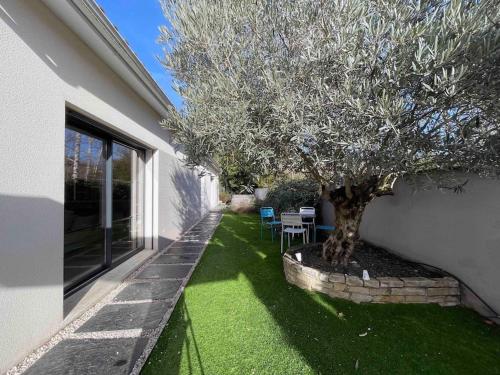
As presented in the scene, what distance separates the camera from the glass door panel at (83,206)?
13.4 ft

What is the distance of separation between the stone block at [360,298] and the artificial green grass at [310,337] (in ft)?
0.34

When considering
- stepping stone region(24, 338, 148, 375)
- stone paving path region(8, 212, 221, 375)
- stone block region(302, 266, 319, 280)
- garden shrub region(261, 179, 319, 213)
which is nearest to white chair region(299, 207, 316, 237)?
garden shrub region(261, 179, 319, 213)

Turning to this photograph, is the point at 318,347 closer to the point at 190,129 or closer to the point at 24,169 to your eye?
the point at 190,129

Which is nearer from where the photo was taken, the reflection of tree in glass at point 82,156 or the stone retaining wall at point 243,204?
the reflection of tree in glass at point 82,156

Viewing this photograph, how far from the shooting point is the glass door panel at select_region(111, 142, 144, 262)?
5602 mm

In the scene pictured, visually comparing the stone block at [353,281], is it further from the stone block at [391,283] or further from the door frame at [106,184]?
the door frame at [106,184]

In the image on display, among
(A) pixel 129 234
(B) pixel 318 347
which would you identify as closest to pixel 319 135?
(B) pixel 318 347

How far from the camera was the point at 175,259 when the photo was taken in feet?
21.5

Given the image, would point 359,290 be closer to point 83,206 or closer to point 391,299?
point 391,299

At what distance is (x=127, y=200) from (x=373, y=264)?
5818 mm

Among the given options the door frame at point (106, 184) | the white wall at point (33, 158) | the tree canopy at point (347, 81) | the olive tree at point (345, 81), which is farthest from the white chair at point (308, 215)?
the white wall at point (33, 158)

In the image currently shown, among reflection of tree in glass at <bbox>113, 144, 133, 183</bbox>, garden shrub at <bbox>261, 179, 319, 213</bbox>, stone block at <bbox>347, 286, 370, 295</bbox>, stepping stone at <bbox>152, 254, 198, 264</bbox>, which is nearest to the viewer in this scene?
stone block at <bbox>347, 286, 370, 295</bbox>

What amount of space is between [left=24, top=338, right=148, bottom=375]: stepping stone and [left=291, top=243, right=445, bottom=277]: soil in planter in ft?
10.4

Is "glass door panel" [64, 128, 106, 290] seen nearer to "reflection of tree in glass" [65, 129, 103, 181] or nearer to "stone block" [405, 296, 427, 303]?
"reflection of tree in glass" [65, 129, 103, 181]
